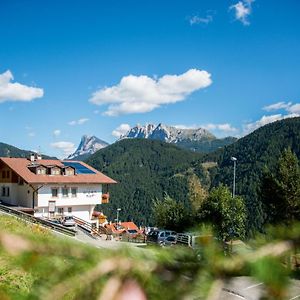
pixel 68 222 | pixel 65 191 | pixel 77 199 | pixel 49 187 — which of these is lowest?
pixel 68 222

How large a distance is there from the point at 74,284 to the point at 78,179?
1554 inches

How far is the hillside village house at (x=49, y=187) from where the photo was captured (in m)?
37.8

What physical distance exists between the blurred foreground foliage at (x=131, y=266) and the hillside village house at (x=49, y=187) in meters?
37.0

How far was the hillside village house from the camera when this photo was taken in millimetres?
37781

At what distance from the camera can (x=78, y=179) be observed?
131ft

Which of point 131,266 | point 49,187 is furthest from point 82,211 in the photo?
point 131,266

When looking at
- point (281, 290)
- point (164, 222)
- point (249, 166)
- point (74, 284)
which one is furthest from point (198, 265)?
point (249, 166)

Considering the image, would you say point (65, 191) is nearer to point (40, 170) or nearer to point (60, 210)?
point (60, 210)

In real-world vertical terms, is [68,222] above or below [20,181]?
below

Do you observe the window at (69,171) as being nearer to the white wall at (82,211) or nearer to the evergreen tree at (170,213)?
the white wall at (82,211)

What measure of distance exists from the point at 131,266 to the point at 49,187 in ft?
126

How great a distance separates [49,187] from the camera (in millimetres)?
38344

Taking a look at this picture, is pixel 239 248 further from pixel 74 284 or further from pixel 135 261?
pixel 74 284

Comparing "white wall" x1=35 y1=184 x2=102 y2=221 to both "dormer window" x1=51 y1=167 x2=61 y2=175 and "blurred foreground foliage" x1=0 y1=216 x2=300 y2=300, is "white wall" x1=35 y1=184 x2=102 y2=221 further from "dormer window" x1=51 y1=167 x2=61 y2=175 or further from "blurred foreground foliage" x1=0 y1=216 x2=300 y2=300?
"blurred foreground foliage" x1=0 y1=216 x2=300 y2=300
